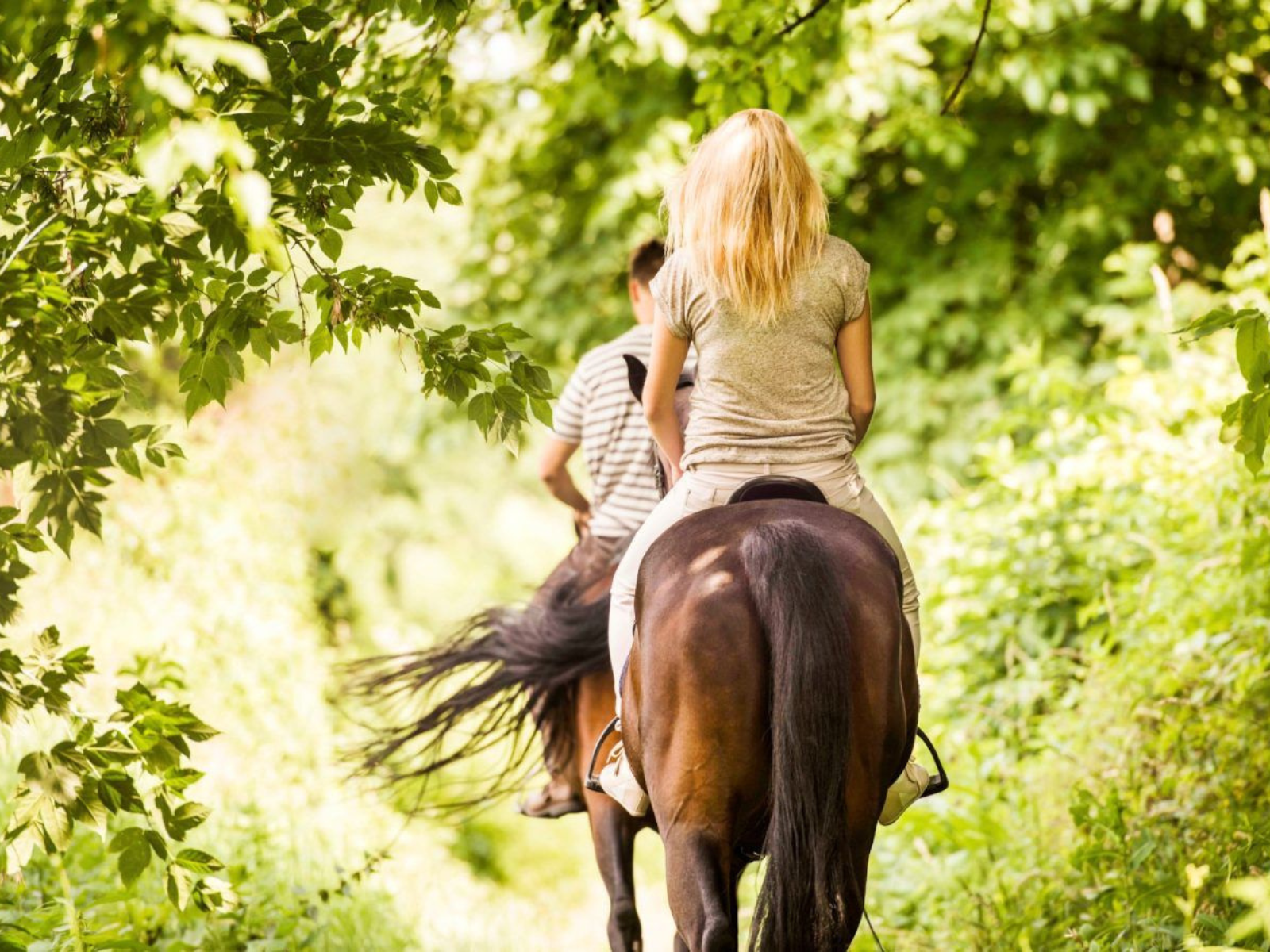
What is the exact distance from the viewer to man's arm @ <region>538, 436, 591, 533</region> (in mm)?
5180

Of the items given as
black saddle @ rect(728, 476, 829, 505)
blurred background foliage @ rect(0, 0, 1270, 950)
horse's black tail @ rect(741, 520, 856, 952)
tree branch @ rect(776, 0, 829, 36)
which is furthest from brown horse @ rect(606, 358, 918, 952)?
tree branch @ rect(776, 0, 829, 36)

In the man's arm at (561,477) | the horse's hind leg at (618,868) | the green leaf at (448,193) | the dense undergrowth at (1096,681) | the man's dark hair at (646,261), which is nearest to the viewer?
the green leaf at (448,193)

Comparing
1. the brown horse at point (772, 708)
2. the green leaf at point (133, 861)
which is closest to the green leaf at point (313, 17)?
the brown horse at point (772, 708)

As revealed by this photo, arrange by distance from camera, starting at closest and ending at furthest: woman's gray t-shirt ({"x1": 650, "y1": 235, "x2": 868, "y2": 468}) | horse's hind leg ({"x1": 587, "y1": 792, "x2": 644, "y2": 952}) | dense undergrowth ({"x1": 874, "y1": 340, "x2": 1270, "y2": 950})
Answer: woman's gray t-shirt ({"x1": 650, "y1": 235, "x2": 868, "y2": 468}) → dense undergrowth ({"x1": 874, "y1": 340, "x2": 1270, "y2": 950}) → horse's hind leg ({"x1": 587, "y1": 792, "x2": 644, "y2": 952})

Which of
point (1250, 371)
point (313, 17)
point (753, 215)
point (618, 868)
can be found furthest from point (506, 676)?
point (1250, 371)

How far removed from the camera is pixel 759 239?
123 inches

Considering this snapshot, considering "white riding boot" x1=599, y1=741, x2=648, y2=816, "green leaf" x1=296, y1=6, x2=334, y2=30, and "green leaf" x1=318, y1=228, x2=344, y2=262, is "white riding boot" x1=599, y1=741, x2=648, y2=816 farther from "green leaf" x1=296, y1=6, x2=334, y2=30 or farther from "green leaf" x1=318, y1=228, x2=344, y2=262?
"green leaf" x1=296, y1=6, x2=334, y2=30

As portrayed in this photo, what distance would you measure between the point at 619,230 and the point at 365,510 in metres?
7.45

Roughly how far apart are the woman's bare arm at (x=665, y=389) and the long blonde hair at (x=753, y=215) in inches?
8.2

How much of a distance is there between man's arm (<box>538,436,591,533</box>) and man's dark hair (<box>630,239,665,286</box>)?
705 mm

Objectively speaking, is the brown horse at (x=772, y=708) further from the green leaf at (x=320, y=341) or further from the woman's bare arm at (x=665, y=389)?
the green leaf at (x=320, y=341)

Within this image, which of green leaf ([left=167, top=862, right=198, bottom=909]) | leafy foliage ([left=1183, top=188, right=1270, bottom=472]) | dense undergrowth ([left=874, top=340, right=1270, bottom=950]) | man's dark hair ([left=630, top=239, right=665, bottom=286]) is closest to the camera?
leafy foliage ([left=1183, top=188, right=1270, bottom=472])

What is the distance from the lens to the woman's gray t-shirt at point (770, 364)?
3.20 metres

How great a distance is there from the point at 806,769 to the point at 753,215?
4.29ft
